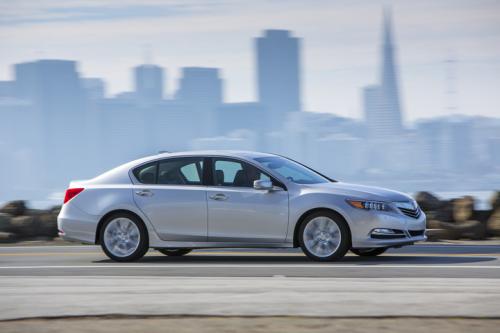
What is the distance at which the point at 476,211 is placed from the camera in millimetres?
20953

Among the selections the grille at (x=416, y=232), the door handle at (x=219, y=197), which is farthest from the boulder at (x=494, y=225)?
the door handle at (x=219, y=197)

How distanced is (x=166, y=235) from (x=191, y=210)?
1.54 ft

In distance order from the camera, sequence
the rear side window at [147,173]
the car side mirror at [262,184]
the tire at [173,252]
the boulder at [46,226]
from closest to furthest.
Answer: the car side mirror at [262,184] → the rear side window at [147,173] → the tire at [173,252] → the boulder at [46,226]

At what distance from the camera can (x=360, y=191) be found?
13828 mm

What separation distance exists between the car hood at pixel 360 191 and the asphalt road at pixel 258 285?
0.77m

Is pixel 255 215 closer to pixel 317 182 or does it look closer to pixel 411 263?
pixel 317 182

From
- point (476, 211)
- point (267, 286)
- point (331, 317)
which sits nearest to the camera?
point (331, 317)

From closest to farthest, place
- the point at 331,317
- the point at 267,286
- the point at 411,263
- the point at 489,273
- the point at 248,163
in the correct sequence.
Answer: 1. the point at 331,317
2. the point at 267,286
3. the point at 489,273
4. the point at 411,263
5. the point at 248,163

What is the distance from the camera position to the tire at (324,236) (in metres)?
13.6

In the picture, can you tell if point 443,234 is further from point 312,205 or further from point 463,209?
point 312,205

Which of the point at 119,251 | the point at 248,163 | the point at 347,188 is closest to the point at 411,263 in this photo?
the point at 347,188

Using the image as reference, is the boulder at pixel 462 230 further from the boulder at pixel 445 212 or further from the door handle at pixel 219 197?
the door handle at pixel 219 197

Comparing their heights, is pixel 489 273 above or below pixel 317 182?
below

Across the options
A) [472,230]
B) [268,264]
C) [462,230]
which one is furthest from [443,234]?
[268,264]
